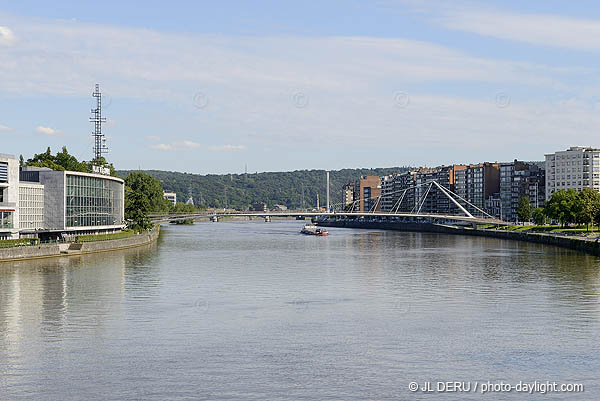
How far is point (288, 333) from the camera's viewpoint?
28.6 metres

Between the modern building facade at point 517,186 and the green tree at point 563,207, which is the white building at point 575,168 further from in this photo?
the green tree at point 563,207

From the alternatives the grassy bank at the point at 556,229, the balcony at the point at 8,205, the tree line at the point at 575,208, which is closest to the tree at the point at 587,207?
the tree line at the point at 575,208

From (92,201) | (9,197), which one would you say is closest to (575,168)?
(92,201)

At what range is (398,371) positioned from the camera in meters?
23.1

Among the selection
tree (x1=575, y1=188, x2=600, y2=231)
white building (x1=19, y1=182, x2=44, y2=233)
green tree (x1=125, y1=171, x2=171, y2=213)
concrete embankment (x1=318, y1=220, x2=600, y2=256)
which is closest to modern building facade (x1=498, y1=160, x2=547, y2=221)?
concrete embankment (x1=318, y1=220, x2=600, y2=256)

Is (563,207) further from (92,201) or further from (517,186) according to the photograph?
(517,186)

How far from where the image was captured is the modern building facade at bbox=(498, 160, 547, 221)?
15862 cm

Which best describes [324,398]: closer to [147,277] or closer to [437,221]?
[147,277]

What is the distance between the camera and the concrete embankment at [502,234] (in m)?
74.6

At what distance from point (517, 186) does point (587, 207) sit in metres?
69.8

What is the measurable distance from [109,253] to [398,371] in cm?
5155

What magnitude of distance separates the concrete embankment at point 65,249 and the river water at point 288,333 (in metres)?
6.51

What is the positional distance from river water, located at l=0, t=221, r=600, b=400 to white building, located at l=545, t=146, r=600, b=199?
99651 mm

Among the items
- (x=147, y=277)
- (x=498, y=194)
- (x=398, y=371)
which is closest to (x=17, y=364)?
(x=398, y=371)
